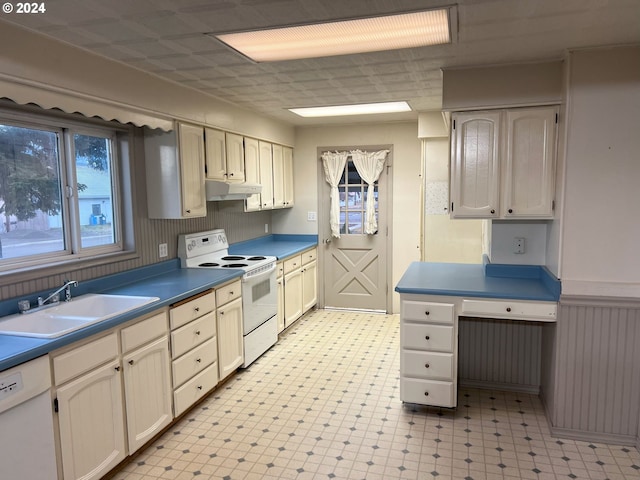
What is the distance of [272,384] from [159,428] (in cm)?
106

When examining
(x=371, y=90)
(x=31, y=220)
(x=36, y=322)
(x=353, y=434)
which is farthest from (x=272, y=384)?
(x=371, y=90)

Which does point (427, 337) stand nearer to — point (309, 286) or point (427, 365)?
point (427, 365)

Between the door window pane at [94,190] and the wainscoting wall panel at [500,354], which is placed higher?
the door window pane at [94,190]

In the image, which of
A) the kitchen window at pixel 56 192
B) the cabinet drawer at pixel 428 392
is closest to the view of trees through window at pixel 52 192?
the kitchen window at pixel 56 192

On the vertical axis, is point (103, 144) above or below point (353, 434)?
above

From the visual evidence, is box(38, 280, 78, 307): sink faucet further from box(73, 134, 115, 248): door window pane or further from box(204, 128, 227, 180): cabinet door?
box(204, 128, 227, 180): cabinet door

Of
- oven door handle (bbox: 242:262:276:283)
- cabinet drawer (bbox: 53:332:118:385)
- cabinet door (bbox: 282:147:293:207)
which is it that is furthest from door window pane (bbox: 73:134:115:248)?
cabinet door (bbox: 282:147:293:207)

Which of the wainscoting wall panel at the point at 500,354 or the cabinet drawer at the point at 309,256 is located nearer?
the wainscoting wall panel at the point at 500,354

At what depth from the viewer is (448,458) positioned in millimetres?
2617

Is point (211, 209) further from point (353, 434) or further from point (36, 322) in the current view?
point (353, 434)

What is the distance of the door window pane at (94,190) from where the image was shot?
300 cm

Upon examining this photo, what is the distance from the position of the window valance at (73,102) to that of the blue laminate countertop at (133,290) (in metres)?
1.05

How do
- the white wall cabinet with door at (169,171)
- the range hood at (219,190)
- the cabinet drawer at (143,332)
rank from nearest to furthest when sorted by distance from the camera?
the cabinet drawer at (143,332)
the white wall cabinet with door at (169,171)
the range hood at (219,190)

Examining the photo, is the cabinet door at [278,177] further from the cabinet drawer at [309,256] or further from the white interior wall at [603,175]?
the white interior wall at [603,175]
